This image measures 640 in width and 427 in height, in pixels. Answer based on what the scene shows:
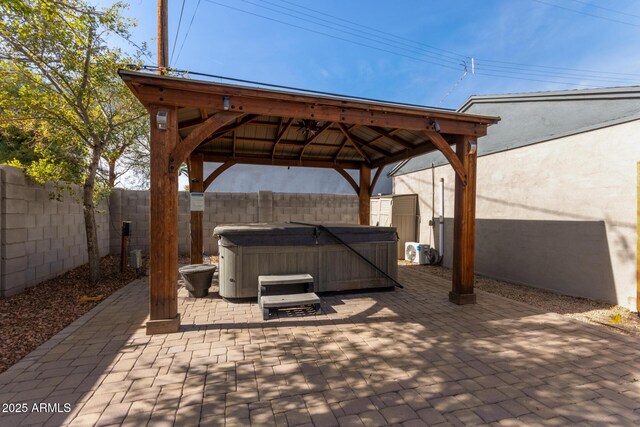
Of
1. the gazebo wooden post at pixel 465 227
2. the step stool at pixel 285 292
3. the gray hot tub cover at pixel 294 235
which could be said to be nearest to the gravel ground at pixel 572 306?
the gazebo wooden post at pixel 465 227

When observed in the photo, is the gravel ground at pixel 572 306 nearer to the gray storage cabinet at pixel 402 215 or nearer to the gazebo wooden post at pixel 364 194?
the gray storage cabinet at pixel 402 215

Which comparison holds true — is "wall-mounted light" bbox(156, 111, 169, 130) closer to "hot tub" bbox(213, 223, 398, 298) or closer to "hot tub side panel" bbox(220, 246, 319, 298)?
"hot tub" bbox(213, 223, 398, 298)

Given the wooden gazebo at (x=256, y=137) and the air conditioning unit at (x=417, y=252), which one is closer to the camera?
the wooden gazebo at (x=256, y=137)

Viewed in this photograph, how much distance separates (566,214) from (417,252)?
3662 mm

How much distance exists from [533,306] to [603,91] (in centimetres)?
376

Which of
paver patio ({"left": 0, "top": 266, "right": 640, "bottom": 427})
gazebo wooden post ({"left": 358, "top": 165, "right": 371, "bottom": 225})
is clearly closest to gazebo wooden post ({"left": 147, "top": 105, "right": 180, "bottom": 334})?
paver patio ({"left": 0, "top": 266, "right": 640, "bottom": 427})

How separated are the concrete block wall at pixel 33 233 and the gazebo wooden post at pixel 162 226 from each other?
8.50 ft

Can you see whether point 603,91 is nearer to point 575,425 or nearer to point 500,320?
point 500,320

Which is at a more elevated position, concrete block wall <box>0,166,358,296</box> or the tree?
the tree

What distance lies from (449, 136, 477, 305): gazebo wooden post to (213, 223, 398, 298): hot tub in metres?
1.10

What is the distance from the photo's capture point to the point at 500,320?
4031 millimetres

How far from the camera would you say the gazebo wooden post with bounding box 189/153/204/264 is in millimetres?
6363

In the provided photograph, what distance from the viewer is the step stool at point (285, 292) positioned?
4.06 meters

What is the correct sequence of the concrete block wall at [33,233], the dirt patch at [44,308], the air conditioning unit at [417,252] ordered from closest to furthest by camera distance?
the dirt patch at [44,308] < the concrete block wall at [33,233] < the air conditioning unit at [417,252]
